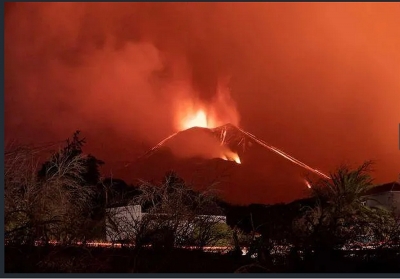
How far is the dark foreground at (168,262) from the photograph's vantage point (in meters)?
10.7

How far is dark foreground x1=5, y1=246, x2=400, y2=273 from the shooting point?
10.7 meters

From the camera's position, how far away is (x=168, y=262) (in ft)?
39.0

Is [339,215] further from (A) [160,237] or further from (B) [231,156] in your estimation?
(B) [231,156]

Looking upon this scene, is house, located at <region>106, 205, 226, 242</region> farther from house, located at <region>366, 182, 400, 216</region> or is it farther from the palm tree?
house, located at <region>366, 182, 400, 216</region>

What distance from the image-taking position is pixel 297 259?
474 inches

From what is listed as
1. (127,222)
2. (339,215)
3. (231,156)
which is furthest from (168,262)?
(231,156)

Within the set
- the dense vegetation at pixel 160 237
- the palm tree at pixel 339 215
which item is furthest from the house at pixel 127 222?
the palm tree at pixel 339 215

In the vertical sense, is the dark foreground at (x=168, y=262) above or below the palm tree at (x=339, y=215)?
below

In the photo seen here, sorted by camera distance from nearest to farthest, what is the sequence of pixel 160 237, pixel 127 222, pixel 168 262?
pixel 168 262
pixel 160 237
pixel 127 222

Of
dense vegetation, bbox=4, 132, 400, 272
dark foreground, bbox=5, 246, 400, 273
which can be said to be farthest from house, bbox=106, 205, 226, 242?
dark foreground, bbox=5, 246, 400, 273

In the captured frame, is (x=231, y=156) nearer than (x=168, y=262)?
No

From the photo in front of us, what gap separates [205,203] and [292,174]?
12.6 m

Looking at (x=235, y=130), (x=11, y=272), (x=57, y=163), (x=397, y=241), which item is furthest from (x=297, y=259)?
(x=235, y=130)

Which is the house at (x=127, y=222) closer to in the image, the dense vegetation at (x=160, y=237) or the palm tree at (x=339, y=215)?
the dense vegetation at (x=160, y=237)
